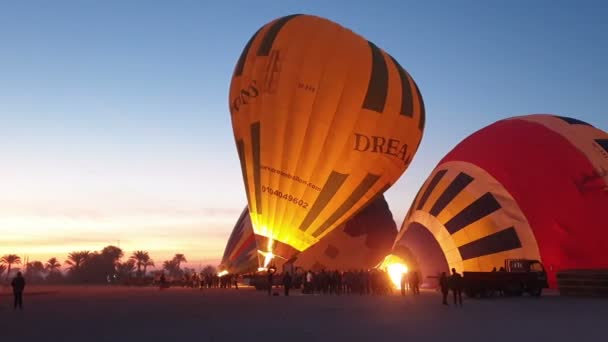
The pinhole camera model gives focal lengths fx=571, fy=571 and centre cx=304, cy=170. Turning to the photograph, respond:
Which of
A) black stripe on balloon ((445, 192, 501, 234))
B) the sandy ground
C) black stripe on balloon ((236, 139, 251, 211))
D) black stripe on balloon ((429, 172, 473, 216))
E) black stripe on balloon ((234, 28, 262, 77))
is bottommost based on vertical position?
the sandy ground

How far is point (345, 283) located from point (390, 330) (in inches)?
622

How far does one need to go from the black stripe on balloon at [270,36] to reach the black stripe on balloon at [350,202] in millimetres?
6340

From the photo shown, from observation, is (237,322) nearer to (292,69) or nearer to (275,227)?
(275,227)

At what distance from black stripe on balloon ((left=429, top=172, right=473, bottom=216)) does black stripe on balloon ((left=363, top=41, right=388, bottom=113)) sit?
13.0ft

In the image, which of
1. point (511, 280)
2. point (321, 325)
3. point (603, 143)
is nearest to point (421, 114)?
point (603, 143)

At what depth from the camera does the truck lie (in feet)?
61.9

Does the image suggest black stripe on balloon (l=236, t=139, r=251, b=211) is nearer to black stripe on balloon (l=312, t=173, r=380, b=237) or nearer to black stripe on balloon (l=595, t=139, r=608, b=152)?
black stripe on balloon (l=312, t=173, r=380, b=237)

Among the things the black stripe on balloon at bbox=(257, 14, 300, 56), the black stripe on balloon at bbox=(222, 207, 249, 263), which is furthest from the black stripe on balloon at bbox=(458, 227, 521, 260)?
the black stripe on balloon at bbox=(222, 207, 249, 263)

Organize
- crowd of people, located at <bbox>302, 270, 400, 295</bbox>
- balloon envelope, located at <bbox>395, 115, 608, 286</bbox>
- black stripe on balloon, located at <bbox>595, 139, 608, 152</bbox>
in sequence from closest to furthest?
balloon envelope, located at <bbox>395, 115, 608, 286</bbox>, black stripe on balloon, located at <bbox>595, 139, 608, 152</bbox>, crowd of people, located at <bbox>302, 270, 400, 295</bbox>

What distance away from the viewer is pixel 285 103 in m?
21.8

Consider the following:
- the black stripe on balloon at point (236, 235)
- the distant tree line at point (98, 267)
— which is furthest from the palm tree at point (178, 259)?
the black stripe on balloon at point (236, 235)

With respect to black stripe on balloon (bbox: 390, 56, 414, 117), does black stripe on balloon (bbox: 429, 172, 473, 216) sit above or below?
below

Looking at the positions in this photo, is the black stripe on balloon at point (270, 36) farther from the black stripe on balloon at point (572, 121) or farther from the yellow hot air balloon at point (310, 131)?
the black stripe on balloon at point (572, 121)

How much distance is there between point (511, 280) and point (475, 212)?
9.03ft
